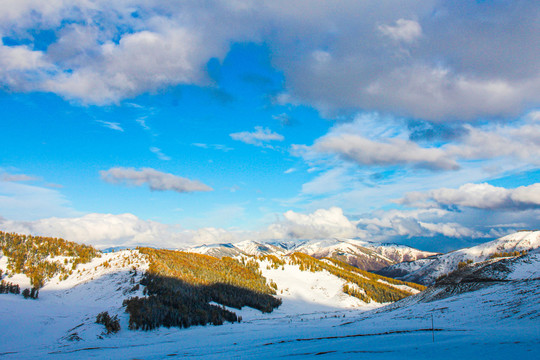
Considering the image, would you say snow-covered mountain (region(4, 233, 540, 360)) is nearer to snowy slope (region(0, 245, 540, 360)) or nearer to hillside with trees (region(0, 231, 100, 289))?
snowy slope (region(0, 245, 540, 360))

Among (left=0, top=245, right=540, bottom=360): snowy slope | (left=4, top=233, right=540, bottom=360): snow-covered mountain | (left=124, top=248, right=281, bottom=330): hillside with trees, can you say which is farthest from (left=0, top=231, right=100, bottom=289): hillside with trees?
(left=0, top=245, right=540, bottom=360): snowy slope

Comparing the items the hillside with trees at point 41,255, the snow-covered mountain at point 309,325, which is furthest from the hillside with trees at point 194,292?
the hillside with trees at point 41,255

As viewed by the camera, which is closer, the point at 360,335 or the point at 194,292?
the point at 360,335

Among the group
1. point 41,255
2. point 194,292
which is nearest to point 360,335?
point 194,292

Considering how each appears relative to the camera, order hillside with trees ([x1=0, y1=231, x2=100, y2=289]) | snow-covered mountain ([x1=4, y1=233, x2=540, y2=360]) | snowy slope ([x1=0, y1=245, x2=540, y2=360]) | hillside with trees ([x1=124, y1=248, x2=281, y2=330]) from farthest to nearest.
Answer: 1. hillside with trees ([x1=0, y1=231, x2=100, y2=289])
2. hillside with trees ([x1=124, y1=248, x2=281, y2=330])
3. snow-covered mountain ([x1=4, y1=233, x2=540, y2=360])
4. snowy slope ([x1=0, y1=245, x2=540, y2=360])

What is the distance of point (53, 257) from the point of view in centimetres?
8875

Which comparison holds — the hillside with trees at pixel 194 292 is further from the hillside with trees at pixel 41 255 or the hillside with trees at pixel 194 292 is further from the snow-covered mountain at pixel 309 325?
the hillside with trees at pixel 41 255

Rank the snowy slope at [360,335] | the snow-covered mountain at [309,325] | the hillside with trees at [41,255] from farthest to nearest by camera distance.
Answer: the hillside with trees at [41,255], the snow-covered mountain at [309,325], the snowy slope at [360,335]

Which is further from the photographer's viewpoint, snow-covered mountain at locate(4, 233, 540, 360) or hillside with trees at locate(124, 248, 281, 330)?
hillside with trees at locate(124, 248, 281, 330)

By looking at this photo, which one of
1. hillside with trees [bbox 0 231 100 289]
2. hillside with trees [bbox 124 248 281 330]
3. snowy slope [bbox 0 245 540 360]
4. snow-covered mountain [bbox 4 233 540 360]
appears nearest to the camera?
snowy slope [bbox 0 245 540 360]

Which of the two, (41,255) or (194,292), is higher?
(41,255)

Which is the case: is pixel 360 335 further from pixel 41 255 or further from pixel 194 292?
pixel 41 255

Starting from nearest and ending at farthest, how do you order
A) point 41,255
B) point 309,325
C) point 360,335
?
point 360,335
point 309,325
point 41,255

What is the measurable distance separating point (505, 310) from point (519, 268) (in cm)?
2583
